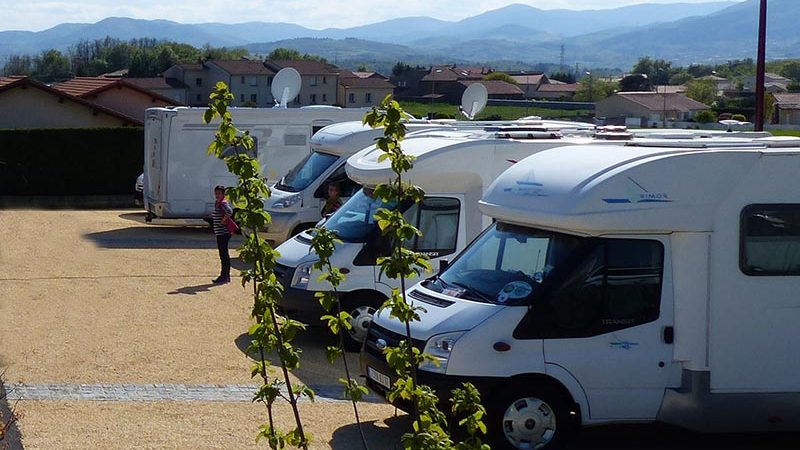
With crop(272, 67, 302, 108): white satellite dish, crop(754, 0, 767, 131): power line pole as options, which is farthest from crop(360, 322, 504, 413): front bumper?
crop(272, 67, 302, 108): white satellite dish

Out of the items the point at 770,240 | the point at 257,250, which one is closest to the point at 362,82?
the point at 770,240

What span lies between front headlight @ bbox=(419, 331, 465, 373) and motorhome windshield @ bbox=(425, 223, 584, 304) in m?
0.49

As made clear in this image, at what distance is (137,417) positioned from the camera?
9.91 meters

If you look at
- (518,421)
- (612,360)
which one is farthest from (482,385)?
(612,360)

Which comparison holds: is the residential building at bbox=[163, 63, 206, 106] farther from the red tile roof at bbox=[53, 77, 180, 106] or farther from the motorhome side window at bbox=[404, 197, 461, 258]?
the motorhome side window at bbox=[404, 197, 461, 258]

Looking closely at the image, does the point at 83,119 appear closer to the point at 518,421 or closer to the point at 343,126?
the point at 343,126

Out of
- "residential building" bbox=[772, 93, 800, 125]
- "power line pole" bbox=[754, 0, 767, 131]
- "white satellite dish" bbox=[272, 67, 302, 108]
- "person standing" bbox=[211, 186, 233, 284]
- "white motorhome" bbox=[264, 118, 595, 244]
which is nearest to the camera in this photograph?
"power line pole" bbox=[754, 0, 767, 131]

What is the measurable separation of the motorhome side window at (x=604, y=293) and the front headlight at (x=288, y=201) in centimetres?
1030

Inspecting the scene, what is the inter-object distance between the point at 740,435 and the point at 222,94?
6.43 meters

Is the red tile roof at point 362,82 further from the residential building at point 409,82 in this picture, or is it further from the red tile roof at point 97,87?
the red tile roof at point 97,87

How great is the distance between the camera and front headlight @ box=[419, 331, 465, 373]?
28.4ft

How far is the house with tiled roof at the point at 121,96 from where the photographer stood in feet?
139

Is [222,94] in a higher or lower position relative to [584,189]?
higher

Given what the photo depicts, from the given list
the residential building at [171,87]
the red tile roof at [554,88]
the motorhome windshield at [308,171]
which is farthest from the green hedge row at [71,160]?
the residential building at [171,87]
